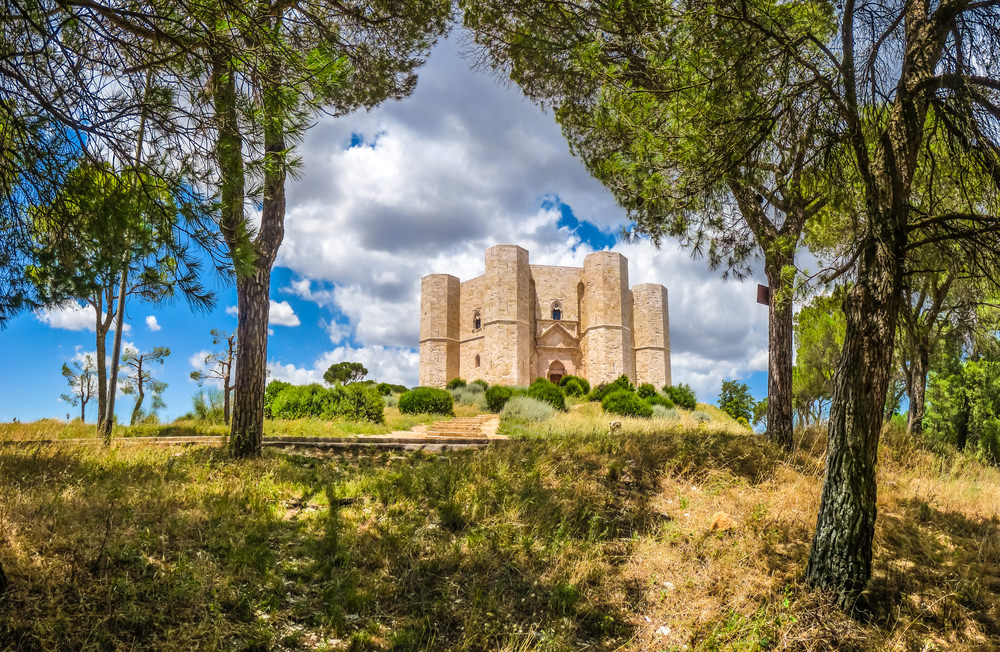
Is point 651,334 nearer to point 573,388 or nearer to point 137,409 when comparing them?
point 573,388

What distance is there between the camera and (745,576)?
407 centimetres

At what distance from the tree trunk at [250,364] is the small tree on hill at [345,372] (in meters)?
26.1

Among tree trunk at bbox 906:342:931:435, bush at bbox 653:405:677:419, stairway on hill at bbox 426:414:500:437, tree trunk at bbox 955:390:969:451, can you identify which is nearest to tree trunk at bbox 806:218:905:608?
tree trunk at bbox 906:342:931:435

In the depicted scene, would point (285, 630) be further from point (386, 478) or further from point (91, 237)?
point (91, 237)

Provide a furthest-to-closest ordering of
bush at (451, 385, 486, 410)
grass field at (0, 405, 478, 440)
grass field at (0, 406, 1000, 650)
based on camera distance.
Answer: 1. bush at (451, 385, 486, 410)
2. grass field at (0, 405, 478, 440)
3. grass field at (0, 406, 1000, 650)

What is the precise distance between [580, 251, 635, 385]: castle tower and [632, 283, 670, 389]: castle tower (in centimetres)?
139

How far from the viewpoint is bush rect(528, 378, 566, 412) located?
17.2 meters

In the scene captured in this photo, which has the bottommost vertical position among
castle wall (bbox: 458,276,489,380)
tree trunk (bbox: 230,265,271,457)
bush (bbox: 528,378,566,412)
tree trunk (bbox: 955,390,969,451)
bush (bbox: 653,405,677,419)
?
tree trunk (bbox: 955,390,969,451)

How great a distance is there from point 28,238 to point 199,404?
9683 millimetres

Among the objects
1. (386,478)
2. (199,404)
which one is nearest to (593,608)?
(386,478)

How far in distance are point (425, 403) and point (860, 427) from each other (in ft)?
41.8

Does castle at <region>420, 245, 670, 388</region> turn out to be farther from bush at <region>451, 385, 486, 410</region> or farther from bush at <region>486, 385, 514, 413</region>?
bush at <region>486, 385, 514, 413</region>

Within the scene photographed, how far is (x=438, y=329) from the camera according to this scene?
29.2 m

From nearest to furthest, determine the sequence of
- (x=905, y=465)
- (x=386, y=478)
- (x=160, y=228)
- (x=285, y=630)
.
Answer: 1. (x=285, y=630)
2. (x=160, y=228)
3. (x=386, y=478)
4. (x=905, y=465)
